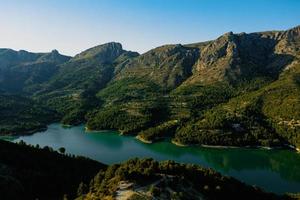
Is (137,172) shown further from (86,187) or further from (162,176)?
(86,187)

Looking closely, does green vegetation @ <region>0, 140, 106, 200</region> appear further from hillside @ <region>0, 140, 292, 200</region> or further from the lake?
the lake

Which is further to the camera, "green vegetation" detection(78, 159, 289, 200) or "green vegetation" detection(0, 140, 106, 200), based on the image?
"green vegetation" detection(0, 140, 106, 200)

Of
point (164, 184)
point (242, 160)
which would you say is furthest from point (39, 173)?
point (242, 160)

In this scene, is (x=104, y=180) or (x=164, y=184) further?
(x=104, y=180)

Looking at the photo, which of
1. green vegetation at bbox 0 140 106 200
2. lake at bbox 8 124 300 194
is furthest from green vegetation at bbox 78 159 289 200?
lake at bbox 8 124 300 194

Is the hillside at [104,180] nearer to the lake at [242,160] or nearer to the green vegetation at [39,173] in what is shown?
the green vegetation at [39,173]

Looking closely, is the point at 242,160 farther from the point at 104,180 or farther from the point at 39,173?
the point at 104,180

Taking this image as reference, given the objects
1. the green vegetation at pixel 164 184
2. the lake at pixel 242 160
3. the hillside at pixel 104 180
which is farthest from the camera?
the lake at pixel 242 160

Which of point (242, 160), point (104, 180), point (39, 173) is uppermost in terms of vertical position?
point (104, 180)

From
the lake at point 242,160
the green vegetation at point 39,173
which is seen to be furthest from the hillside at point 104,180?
the lake at point 242,160

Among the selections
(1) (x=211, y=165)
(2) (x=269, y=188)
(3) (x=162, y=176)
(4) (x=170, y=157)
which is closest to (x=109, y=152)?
(4) (x=170, y=157)

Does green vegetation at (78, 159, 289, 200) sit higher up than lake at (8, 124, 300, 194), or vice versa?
green vegetation at (78, 159, 289, 200)
